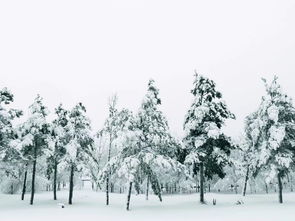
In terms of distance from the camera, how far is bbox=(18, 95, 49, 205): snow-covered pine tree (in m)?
33.0

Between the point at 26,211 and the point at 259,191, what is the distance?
46.1 m

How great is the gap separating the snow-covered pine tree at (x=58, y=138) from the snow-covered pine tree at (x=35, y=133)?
34.6 inches

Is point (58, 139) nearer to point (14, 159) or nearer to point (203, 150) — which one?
point (14, 159)

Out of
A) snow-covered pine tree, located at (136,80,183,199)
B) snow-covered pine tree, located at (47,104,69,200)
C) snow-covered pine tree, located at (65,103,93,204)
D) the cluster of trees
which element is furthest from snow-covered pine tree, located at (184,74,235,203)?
snow-covered pine tree, located at (47,104,69,200)

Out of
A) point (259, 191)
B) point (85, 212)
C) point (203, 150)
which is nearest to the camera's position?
point (85, 212)

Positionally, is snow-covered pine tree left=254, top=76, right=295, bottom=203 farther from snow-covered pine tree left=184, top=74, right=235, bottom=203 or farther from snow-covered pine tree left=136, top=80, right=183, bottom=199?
snow-covered pine tree left=136, top=80, right=183, bottom=199

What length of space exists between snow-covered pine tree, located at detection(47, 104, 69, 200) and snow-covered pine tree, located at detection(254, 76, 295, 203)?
62.6 ft

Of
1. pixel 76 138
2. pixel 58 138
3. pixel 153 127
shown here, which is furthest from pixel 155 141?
pixel 58 138

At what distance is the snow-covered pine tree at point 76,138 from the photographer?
110 feet

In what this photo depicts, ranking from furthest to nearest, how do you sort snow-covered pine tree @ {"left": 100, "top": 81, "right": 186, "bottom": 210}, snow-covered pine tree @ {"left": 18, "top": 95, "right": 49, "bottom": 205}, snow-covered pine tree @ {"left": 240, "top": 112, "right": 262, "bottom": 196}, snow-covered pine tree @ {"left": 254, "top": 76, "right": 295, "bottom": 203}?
snow-covered pine tree @ {"left": 240, "top": 112, "right": 262, "bottom": 196} → snow-covered pine tree @ {"left": 18, "top": 95, "right": 49, "bottom": 205} → snow-covered pine tree @ {"left": 254, "top": 76, "right": 295, "bottom": 203} → snow-covered pine tree @ {"left": 100, "top": 81, "right": 186, "bottom": 210}

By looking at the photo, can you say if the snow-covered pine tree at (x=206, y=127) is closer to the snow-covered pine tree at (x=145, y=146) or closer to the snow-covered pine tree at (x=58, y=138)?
the snow-covered pine tree at (x=145, y=146)

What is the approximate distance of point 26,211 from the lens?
91.2 ft

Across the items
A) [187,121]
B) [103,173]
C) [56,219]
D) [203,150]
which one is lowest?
[56,219]

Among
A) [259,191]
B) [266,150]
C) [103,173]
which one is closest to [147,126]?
[103,173]
